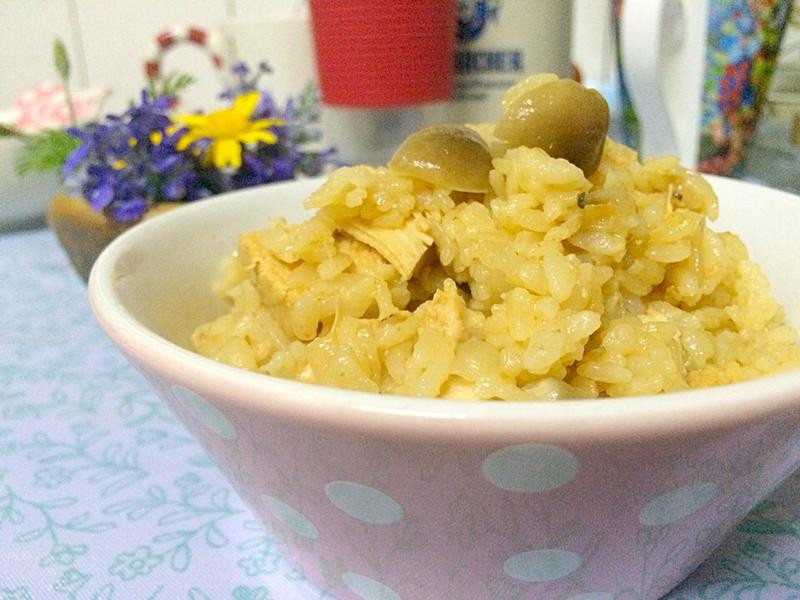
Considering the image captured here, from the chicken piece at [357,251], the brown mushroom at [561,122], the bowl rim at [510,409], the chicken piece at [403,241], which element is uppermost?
the brown mushroom at [561,122]

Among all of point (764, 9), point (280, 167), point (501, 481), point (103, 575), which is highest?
point (764, 9)

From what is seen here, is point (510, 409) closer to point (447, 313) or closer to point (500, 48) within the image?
point (447, 313)

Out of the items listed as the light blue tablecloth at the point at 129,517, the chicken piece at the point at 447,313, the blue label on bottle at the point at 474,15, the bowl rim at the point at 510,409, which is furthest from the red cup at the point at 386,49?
the bowl rim at the point at 510,409

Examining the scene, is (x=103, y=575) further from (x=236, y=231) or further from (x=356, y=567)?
(x=236, y=231)

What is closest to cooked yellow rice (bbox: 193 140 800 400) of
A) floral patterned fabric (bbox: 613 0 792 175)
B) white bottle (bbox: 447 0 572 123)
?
floral patterned fabric (bbox: 613 0 792 175)

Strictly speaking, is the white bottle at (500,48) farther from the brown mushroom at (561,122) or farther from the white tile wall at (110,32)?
the white tile wall at (110,32)

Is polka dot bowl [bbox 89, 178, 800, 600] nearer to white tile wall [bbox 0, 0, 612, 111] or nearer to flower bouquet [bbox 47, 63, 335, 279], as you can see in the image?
flower bouquet [bbox 47, 63, 335, 279]

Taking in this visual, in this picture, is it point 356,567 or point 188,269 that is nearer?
point 356,567

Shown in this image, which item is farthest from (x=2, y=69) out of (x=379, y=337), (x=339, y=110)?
(x=379, y=337)
